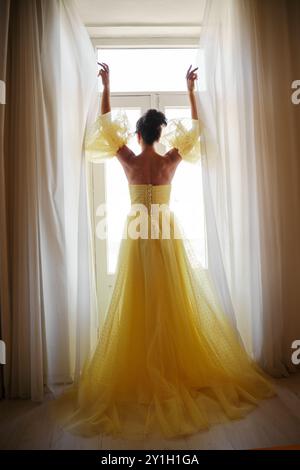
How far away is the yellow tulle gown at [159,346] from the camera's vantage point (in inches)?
62.1

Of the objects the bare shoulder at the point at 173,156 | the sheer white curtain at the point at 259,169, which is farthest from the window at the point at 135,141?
the bare shoulder at the point at 173,156

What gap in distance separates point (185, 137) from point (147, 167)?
0.26m

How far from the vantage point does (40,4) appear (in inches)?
76.1

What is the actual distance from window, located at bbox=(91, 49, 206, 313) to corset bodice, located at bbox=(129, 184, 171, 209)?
0.49 metres

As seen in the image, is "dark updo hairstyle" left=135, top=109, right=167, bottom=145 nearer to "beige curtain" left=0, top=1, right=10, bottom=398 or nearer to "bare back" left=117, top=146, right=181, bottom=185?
"bare back" left=117, top=146, right=181, bottom=185

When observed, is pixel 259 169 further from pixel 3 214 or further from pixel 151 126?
pixel 3 214

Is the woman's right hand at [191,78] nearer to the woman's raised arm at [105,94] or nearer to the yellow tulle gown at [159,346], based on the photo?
the yellow tulle gown at [159,346]

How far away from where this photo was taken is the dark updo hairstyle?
1.89m

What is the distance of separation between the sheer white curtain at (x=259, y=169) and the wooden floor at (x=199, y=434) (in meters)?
0.44

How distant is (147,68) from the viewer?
8.50 feet

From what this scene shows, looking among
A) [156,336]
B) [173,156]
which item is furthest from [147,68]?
[156,336]

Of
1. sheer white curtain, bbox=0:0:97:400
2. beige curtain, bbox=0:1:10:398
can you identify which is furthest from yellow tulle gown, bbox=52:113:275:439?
beige curtain, bbox=0:1:10:398
